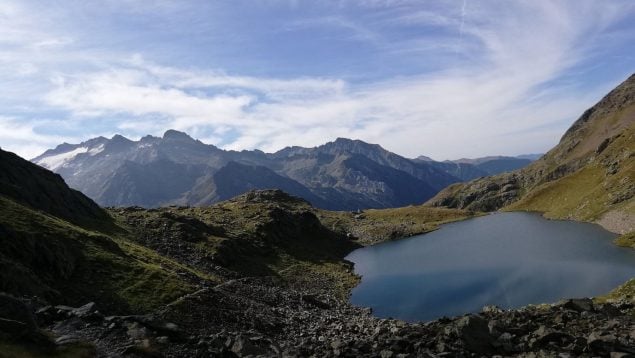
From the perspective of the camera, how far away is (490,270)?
101 metres

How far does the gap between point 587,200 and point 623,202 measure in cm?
2625

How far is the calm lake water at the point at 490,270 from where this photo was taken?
7669 centimetres

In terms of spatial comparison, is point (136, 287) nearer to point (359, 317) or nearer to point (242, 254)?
point (359, 317)

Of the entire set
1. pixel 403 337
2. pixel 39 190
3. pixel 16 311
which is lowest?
pixel 403 337

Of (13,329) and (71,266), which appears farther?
(71,266)

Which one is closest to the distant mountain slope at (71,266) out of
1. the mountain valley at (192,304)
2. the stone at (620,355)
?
the mountain valley at (192,304)

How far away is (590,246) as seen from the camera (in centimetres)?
11306

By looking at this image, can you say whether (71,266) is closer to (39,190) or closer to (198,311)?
(198,311)

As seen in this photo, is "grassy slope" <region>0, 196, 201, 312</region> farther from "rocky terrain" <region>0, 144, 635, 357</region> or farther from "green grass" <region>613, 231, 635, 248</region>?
"green grass" <region>613, 231, 635, 248</region>

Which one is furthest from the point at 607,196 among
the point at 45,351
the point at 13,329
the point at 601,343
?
the point at 13,329

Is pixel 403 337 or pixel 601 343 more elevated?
pixel 403 337

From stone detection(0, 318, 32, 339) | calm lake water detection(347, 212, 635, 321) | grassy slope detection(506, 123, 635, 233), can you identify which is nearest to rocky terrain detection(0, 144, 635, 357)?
stone detection(0, 318, 32, 339)

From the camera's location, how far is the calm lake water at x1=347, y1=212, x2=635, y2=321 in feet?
252

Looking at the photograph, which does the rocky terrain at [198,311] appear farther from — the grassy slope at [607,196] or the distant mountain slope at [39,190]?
the grassy slope at [607,196]
